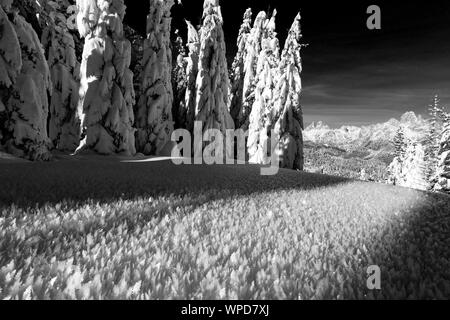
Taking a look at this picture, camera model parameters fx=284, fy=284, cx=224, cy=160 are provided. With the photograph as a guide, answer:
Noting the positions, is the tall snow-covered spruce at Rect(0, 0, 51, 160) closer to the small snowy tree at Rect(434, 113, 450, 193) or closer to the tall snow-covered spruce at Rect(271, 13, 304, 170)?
the tall snow-covered spruce at Rect(271, 13, 304, 170)

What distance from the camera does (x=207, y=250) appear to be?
135 inches

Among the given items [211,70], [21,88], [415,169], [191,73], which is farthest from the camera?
A: [415,169]

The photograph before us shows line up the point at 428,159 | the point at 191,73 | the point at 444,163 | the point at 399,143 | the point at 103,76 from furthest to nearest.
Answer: the point at 399,143, the point at 428,159, the point at 191,73, the point at 444,163, the point at 103,76

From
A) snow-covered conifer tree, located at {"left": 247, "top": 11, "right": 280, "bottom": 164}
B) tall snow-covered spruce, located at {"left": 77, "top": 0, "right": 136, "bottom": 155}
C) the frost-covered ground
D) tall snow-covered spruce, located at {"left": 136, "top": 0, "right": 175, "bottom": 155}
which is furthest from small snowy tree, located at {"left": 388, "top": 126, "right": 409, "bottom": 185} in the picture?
the frost-covered ground

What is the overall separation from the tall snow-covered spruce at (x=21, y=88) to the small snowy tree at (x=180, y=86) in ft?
80.2

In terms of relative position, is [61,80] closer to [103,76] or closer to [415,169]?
[103,76]

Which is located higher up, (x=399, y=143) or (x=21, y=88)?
(x=399, y=143)

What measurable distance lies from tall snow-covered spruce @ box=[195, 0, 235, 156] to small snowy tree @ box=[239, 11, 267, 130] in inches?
A: 241

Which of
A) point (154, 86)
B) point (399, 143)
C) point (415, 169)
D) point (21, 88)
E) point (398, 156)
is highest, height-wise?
point (154, 86)

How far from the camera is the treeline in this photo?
1507 cm

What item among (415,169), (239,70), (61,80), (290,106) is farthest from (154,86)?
(415,169)

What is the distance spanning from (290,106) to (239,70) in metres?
18.2

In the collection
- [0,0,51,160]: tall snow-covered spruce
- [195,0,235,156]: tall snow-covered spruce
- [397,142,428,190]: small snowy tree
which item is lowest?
[397,142,428,190]: small snowy tree
